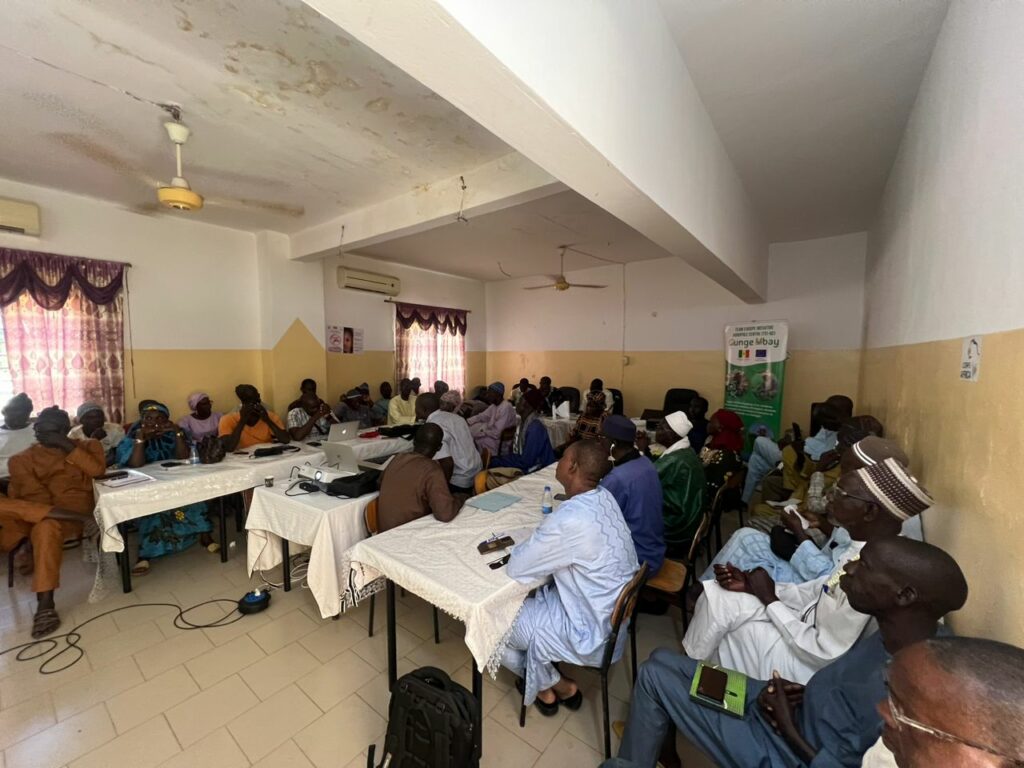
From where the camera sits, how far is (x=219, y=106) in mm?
2312

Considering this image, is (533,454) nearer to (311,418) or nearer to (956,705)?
(311,418)

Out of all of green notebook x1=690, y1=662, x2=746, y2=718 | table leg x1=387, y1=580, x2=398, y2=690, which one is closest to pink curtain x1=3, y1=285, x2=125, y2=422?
table leg x1=387, y1=580, x2=398, y2=690

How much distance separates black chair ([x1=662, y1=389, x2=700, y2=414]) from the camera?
6156mm

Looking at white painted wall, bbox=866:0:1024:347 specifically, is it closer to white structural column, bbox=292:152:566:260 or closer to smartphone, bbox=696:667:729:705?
smartphone, bbox=696:667:729:705

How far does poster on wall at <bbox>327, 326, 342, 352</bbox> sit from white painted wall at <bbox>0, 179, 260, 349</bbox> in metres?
1.01

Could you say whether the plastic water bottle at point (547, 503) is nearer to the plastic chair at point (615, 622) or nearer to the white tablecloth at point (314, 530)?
the plastic chair at point (615, 622)

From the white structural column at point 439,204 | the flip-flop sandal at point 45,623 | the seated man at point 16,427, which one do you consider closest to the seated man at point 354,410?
the white structural column at point 439,204

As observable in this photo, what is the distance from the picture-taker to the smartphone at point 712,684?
134 cm

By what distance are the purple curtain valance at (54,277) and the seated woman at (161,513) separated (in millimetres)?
1474

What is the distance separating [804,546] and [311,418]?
175 inches

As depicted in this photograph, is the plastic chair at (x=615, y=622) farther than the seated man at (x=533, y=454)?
No

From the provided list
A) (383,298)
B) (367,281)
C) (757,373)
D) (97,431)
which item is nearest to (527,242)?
(367,281)

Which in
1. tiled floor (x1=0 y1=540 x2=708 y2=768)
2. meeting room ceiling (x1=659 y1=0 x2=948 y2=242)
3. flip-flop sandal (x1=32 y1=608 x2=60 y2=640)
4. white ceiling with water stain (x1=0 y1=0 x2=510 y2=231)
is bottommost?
tiled floor (x1=0 y1=540 x2=708 y2=768)

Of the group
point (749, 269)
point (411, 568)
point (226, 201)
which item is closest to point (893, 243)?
point (749, 269)
